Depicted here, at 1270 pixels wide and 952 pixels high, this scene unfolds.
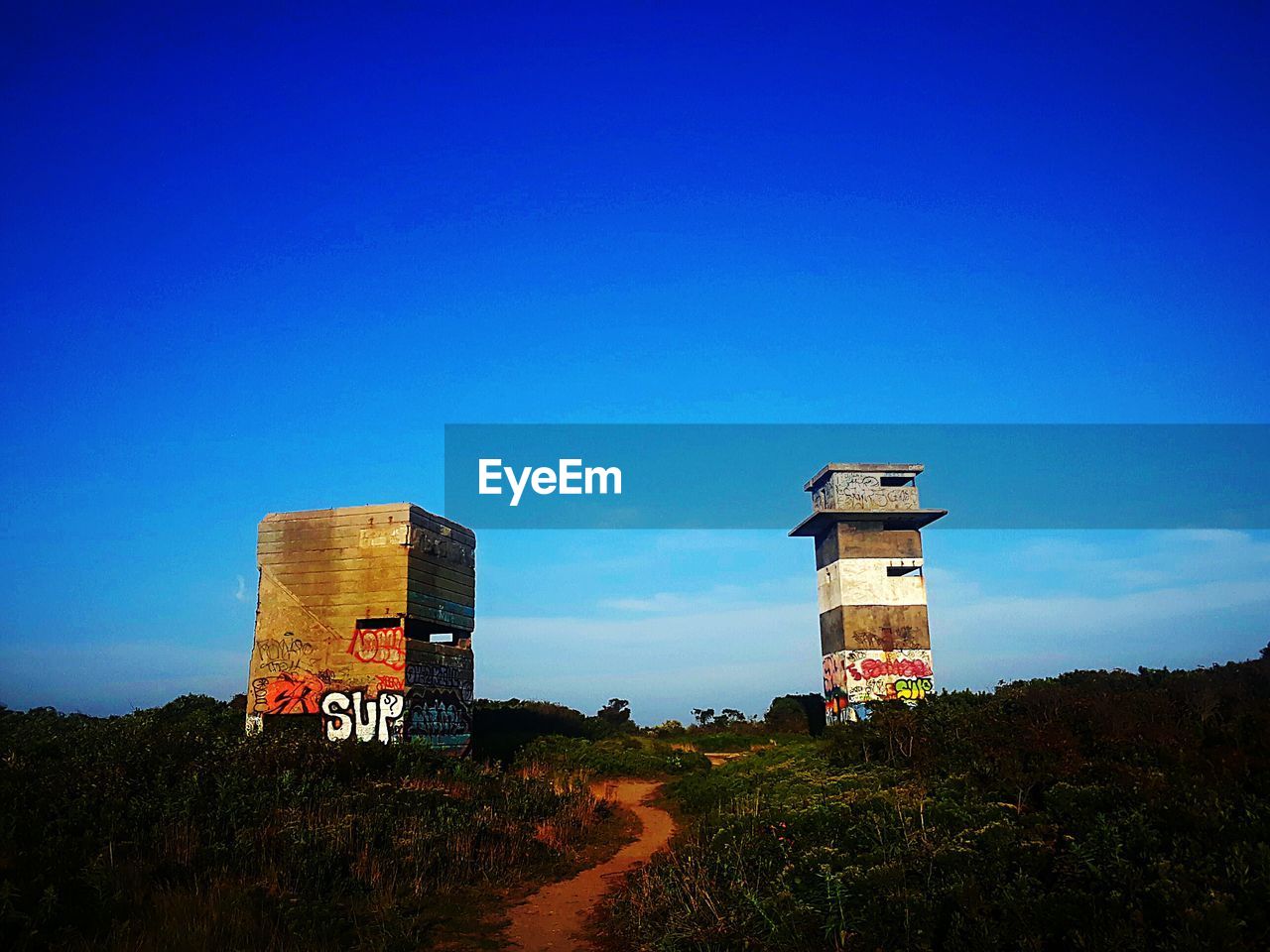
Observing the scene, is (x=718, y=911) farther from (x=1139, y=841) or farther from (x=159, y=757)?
(x=159, y=757)

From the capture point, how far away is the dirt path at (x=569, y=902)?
9.36 metres

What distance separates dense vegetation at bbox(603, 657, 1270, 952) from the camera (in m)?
6.79

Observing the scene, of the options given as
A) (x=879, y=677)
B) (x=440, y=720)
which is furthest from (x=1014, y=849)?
(x=879, y=677)

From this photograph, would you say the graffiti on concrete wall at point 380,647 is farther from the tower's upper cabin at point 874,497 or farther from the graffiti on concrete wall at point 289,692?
the tower's upper cabin at point 874,497

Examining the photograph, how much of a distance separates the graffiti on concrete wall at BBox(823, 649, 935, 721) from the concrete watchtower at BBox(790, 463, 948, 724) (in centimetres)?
4

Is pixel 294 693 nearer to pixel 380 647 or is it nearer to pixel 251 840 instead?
pixel 380 647

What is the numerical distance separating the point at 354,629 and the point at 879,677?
21065 mm

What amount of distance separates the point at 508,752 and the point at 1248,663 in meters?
22.4

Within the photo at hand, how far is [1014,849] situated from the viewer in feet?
27.7

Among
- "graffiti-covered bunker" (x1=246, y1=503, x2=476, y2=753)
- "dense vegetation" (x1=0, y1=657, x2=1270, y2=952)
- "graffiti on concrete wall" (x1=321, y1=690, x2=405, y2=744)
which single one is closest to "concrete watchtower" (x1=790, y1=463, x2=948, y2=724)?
"dense vegetation" (x1=0, y1=657, x2=1270, y2=952)

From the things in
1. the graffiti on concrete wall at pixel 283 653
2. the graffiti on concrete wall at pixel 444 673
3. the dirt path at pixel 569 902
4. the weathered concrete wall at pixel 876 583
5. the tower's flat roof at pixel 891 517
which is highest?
the tower's flat roof at pixel 891 517

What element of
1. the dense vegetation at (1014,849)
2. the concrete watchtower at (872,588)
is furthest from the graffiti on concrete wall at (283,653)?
the concrete watchtower at (872,588)

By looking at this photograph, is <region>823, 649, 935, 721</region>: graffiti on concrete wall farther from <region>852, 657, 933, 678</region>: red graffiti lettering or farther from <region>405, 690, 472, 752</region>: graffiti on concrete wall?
<region>405, 690, 472, 752</region>: graffiti on concrete wall

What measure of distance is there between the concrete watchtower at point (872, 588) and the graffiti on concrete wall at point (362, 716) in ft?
62.0
